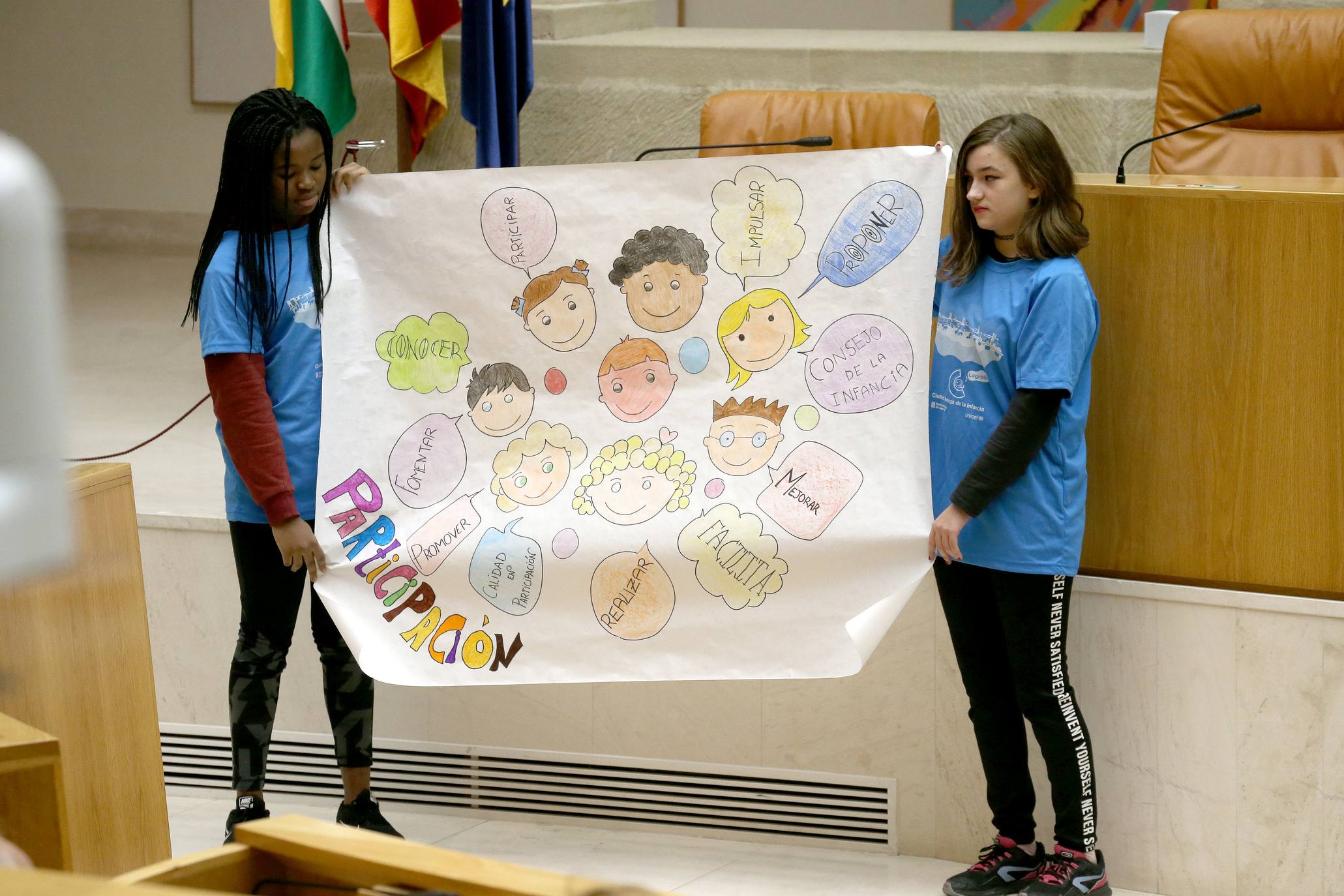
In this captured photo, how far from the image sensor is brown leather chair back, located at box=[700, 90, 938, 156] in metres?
3.52

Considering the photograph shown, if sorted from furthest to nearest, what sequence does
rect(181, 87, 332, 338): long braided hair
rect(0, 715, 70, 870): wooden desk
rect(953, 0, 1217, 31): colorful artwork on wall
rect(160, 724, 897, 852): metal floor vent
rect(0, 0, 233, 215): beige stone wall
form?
rect(0, 0, 233, 215): beige stone wall < rect(953, 0, 1217, 31): colorful artwork on wall < rect(160, 724, 897, 852): metal floor vent < rect(181, 87, 332, 338): long braided hair < rect(0, 715, 70, 870): wooden desk

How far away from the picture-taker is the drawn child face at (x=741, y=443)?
256 centimetres

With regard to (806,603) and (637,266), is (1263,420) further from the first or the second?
(637,266)

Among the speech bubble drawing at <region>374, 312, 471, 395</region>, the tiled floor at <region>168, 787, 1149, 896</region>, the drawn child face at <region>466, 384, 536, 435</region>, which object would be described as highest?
the speech bubble drawing at <region>374, 312, 471, 395</region>

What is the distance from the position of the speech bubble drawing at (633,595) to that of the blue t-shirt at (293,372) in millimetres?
529

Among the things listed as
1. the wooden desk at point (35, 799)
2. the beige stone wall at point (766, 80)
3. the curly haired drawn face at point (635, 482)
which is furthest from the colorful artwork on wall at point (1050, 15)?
the wooden desk at point (35, 799)

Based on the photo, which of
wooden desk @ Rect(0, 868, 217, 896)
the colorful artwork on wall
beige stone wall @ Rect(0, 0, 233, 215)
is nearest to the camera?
wooden desk @ Rect(0, 868, 217, 896)

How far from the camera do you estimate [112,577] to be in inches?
97.6

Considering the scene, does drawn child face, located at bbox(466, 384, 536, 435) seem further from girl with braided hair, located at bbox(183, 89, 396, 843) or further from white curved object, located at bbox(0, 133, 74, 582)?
white curved object, located at bbox(0, 133, 74, 582)

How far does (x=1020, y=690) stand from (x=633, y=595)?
26.6 inches

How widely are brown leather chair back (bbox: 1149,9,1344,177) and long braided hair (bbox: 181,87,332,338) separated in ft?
6.97

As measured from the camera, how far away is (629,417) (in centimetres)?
263

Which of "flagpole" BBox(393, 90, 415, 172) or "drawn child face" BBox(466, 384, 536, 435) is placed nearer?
"drawn child face" BBox(466, 384, 536, 435)

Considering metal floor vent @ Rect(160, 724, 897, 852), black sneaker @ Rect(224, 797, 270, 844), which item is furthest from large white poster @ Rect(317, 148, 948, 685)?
metal floor vent @ Rect(160, 724, 897, 852)
